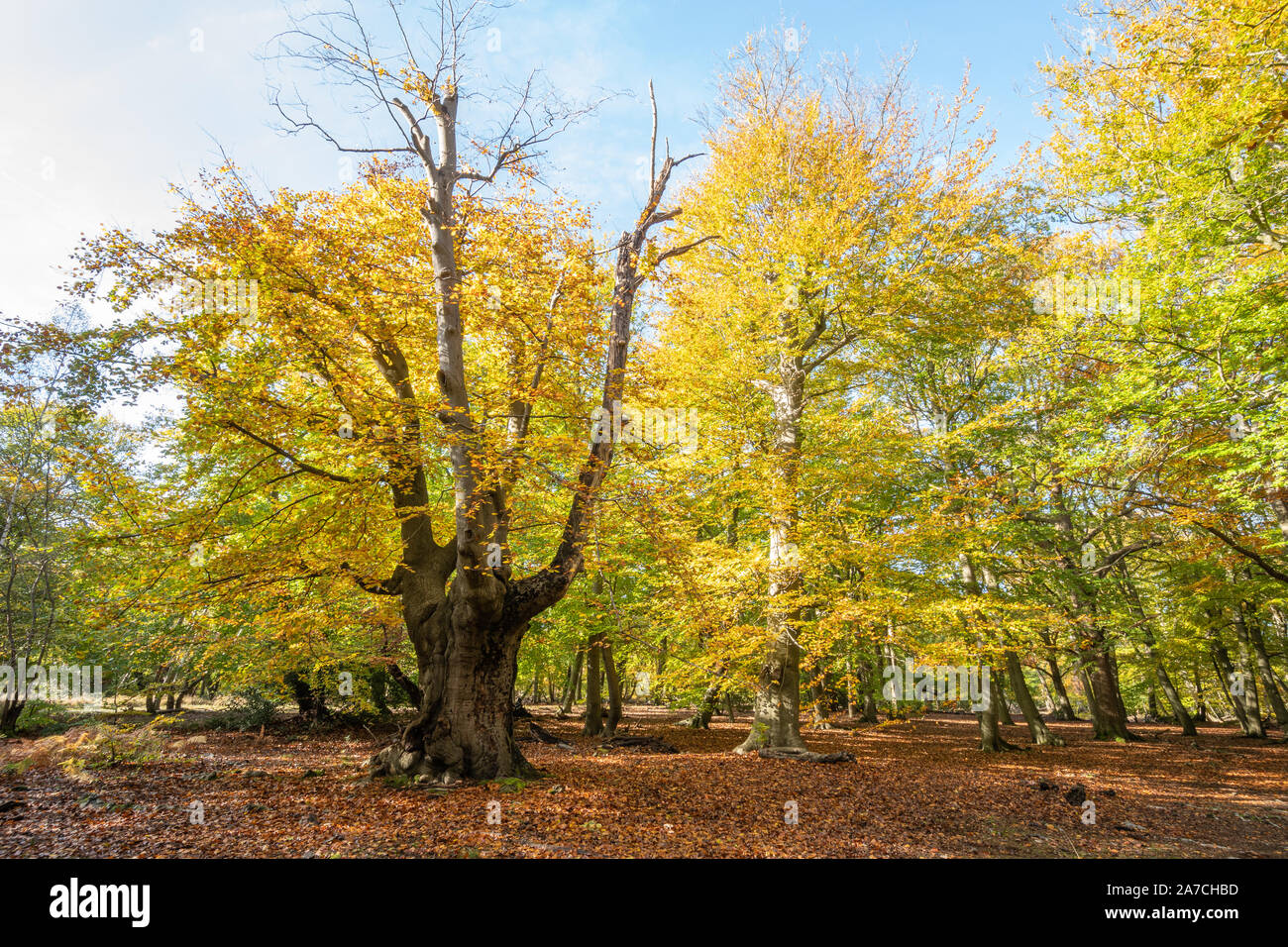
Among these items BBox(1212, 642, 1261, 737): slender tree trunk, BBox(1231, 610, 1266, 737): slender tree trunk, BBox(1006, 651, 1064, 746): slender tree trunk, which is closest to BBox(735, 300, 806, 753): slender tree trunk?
BBox(1006, 651, 1064, 746): slender tree trunk

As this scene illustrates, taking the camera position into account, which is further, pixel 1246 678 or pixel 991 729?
pixel 1246 678

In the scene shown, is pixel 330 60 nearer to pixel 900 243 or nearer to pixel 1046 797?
pixel 900 243

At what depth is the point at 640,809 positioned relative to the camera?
25.4 feet

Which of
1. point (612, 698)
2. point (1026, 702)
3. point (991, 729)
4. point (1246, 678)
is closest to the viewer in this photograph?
point (991, 729)

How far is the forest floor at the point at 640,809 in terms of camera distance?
593 centimetres

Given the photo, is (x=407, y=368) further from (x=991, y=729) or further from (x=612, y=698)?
(x=991, y=729)

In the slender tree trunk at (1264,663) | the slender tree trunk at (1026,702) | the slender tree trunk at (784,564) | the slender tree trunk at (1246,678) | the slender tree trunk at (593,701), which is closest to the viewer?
the slender tree trunk at (784,564)

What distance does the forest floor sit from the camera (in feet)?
19.4

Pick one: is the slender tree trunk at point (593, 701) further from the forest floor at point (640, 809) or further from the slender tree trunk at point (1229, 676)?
the slender tree trunk at point (1229, 676)

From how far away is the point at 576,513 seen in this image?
8641 millimetres

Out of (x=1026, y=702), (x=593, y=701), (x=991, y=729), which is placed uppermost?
(x=593, y=701)

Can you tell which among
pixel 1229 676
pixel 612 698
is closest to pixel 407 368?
pixel 612 698

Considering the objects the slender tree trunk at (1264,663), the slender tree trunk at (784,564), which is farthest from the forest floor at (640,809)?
the slender tree trunk at (1264,663)
